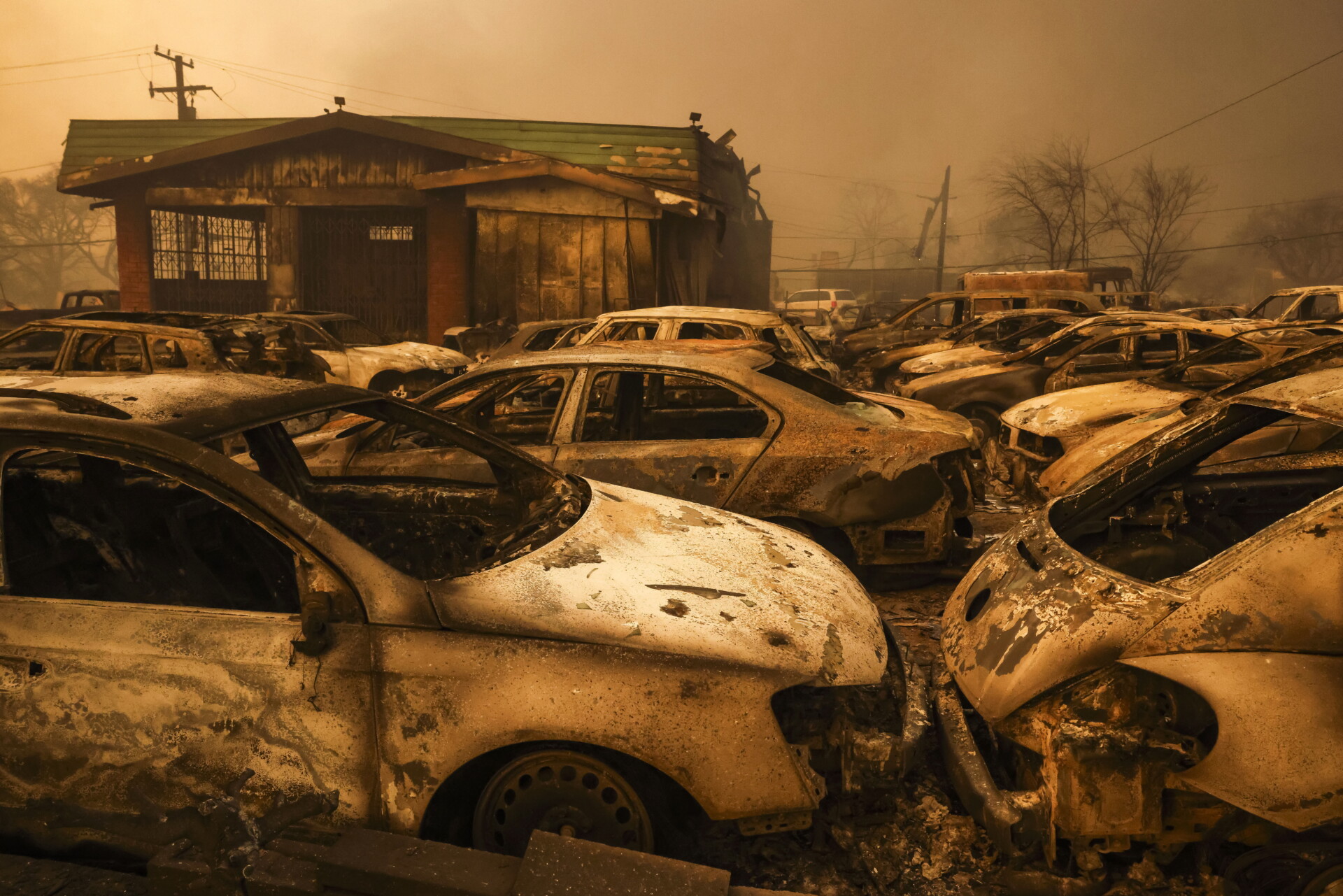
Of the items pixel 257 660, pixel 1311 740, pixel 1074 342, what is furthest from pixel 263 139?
pixel 1311 740

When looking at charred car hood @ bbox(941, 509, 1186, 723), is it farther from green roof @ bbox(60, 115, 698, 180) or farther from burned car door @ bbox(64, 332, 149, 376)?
green roof @ bbox(60, 115, 698, 180)

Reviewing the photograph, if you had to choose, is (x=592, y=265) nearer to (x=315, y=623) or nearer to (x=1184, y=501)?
(x=1184, y=501)

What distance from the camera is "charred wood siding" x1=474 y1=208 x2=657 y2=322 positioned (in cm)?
1725

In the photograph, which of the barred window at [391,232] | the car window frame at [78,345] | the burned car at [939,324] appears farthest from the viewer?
the barred window at [391,232]

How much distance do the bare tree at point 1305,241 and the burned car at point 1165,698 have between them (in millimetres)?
61446

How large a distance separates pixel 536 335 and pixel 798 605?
407 inches

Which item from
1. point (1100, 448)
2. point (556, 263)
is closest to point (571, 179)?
point (556, 263)

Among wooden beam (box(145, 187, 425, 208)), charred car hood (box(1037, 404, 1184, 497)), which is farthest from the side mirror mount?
wooden beam (box(145, 187, 425, 208))

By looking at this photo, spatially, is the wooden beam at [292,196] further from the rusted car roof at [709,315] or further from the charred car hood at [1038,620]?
the charred car hood at [1038,620]

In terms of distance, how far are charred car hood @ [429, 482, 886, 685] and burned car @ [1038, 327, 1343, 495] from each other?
3.13 m

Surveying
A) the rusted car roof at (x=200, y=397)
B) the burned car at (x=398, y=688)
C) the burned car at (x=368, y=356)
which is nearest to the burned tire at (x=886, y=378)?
the burned car at (x=368, y=356)

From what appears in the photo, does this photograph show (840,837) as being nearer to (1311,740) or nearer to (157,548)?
(1311,740)

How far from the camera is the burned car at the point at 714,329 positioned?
9.30 metres

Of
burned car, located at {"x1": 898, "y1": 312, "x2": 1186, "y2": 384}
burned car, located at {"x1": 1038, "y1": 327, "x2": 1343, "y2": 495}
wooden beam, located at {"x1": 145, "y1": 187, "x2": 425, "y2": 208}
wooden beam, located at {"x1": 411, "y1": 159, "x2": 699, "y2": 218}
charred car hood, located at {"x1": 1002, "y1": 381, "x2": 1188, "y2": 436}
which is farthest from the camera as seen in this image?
wooden beam, located at {"x1": 145, "y1": 187, "x2": 425, "y2": 208}
